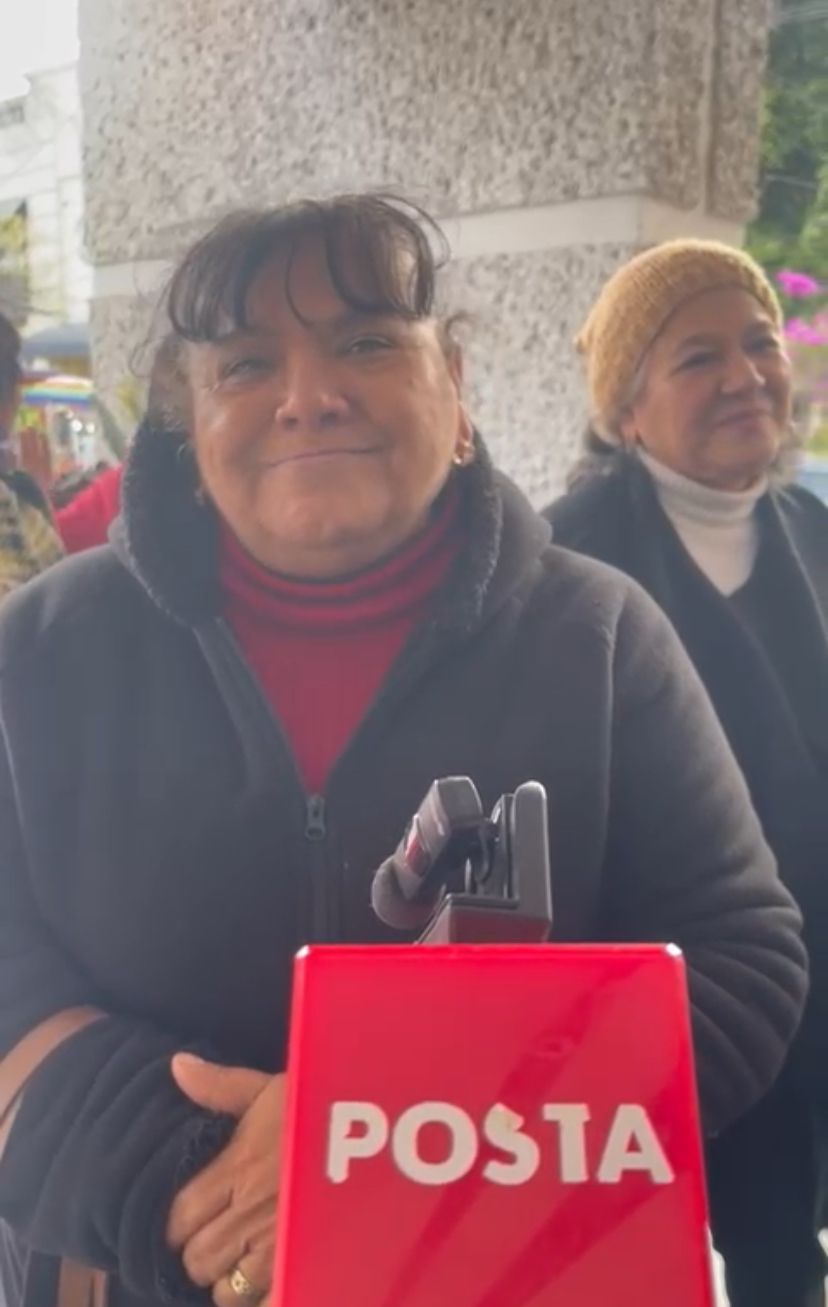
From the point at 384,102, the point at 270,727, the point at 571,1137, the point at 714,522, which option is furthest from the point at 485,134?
the point at 571,1137

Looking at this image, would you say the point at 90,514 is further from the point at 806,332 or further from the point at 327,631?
the point at 806,332

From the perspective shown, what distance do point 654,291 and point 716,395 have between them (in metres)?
0.07

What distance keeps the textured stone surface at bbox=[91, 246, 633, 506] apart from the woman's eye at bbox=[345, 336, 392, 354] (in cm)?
7

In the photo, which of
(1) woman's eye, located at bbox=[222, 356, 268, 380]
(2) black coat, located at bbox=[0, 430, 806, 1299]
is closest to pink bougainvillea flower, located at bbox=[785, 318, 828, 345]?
(2) black coat, located at bbox=[0, 430, 806, 1299]

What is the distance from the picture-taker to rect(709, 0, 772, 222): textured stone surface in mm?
733

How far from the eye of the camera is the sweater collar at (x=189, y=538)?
2.25 ft

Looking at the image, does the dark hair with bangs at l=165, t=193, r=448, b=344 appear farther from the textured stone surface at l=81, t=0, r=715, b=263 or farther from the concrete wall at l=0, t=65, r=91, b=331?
the concrete wall at l=0, t=65, r=91, b=331

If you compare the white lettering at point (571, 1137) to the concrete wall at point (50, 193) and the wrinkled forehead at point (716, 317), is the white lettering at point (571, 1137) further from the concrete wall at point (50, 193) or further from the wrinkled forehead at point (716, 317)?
the concrete wall at point (50, 193)

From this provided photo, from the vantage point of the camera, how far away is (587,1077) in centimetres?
41

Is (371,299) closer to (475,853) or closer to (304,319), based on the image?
(304,319)

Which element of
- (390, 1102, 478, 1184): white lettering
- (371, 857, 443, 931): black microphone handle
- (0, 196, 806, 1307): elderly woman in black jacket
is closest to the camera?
(390, 1102, 478, 1184): white lettering

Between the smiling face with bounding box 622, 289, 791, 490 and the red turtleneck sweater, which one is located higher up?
the smiling face with bounding box 622, 289, 791, 490

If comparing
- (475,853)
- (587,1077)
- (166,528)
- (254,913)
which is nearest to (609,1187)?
(587,1077)

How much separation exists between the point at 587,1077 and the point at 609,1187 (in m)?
0.03
